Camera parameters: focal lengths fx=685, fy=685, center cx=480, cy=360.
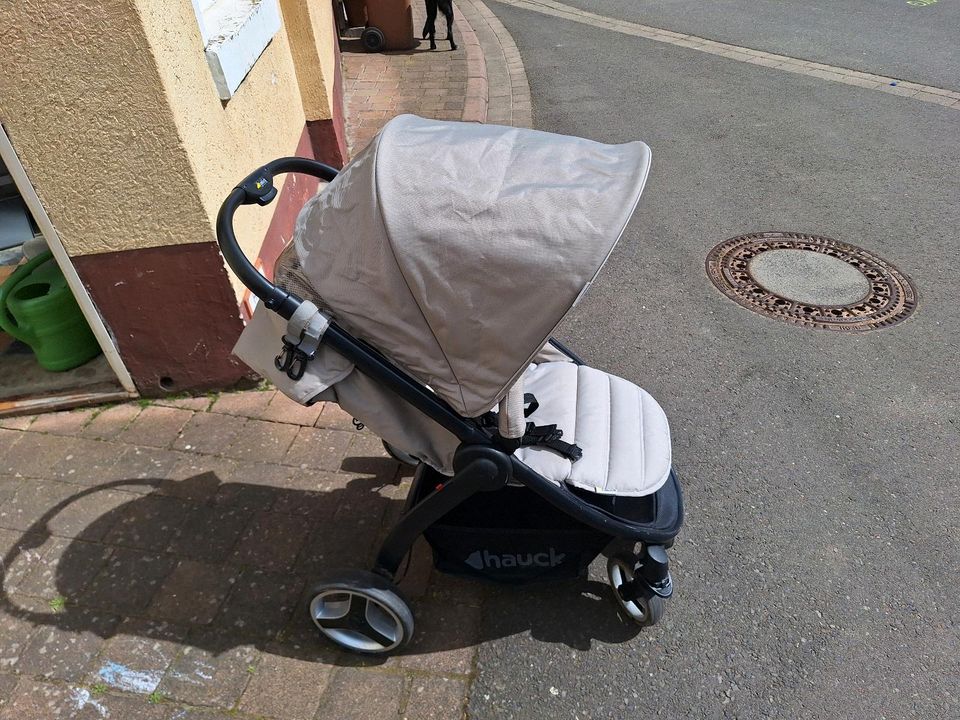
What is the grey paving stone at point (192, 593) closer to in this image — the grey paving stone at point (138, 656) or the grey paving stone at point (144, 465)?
the grey paving stone at point (138, 656)

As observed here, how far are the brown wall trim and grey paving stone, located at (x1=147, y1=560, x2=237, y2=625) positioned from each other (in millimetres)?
1109

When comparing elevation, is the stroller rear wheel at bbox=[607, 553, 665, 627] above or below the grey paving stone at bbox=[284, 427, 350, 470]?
above

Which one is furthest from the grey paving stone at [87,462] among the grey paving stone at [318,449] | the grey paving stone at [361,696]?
the grey paving stone at [361,696]

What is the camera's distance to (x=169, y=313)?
3.36 meters

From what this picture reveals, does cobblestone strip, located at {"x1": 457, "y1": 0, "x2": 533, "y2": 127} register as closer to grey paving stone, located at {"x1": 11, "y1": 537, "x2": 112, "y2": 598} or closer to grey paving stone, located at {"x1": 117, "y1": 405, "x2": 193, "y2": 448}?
grey paving stone, located at {"x1": 117, "y1": 405, "x2": 193, "y2": 448}

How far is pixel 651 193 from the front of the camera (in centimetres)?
577

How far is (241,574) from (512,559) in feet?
3.76

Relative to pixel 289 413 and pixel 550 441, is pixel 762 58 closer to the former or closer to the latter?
pixel 289 413

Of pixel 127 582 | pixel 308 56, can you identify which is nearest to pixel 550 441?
pixel 127 582

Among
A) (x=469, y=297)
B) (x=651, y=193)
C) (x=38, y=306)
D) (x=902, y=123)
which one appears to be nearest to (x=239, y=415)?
(x=38, y=306)

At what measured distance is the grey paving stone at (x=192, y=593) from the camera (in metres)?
2.66

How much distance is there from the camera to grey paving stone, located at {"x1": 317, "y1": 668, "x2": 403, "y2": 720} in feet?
7.75

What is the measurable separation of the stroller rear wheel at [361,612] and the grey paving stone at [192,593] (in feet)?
1.63

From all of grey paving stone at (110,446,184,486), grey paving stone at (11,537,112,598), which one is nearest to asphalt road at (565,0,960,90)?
grey paving stone at (110,446,184,486)
